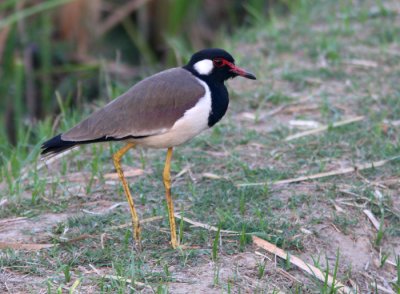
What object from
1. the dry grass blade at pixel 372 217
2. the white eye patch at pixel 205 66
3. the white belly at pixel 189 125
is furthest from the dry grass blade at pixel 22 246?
the dry grass blade at pixel 372 217

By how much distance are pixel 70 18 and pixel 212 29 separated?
189 centimetres

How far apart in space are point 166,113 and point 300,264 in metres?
1.06

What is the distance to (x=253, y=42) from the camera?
304 inches

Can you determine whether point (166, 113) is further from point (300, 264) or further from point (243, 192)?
point (300, 264)

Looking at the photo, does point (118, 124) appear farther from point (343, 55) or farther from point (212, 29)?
point (212, 29)

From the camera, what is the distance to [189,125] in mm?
4254

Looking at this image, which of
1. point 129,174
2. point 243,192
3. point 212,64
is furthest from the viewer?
point 129,174

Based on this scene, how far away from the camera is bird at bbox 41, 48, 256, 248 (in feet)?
14.0

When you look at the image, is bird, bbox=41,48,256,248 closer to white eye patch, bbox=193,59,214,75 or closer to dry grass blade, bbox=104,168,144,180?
white eye patch, bbox=193,59,214,75

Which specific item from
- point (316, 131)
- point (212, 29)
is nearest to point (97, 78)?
point (212, 29)

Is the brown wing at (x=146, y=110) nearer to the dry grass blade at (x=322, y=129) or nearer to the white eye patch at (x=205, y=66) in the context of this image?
the white eye patch at (x=205, y=66)

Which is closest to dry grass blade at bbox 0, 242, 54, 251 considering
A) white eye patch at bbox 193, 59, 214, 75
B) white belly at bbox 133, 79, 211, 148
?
white belly at bbox 133, 79, 211, 148

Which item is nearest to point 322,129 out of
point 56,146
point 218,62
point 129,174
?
point 129,174

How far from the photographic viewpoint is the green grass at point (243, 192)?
404 centimetres
